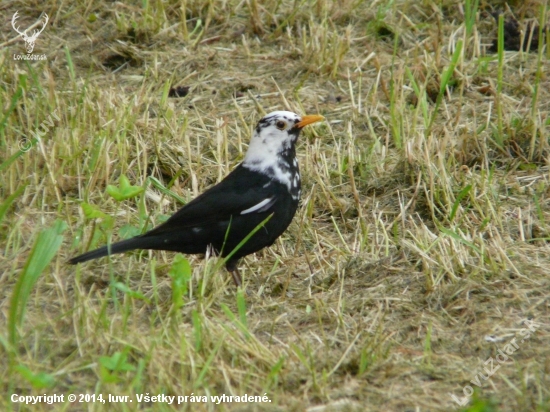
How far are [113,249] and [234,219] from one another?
0.70m

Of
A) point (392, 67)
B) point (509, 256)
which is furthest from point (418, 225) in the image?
point (392, 67)

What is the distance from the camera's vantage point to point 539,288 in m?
4.16

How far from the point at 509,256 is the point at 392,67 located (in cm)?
212

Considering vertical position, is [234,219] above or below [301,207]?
above

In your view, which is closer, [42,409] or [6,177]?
[42,409]

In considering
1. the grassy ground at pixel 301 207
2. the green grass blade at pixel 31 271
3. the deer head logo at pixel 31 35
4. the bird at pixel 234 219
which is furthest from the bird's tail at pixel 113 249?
the deer head logo at pixel 31 35

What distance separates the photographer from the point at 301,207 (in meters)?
5.39

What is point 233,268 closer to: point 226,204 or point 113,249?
point 226,204

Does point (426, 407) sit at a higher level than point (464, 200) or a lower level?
higher

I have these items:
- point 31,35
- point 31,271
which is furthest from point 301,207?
point 31,35

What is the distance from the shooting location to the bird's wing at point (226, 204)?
15.5 ft

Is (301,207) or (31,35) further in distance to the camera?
(31,35)

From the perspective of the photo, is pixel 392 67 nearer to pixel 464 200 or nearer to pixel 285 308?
pixel 464 200

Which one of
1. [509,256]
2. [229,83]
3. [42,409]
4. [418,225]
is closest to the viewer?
[42,409]
